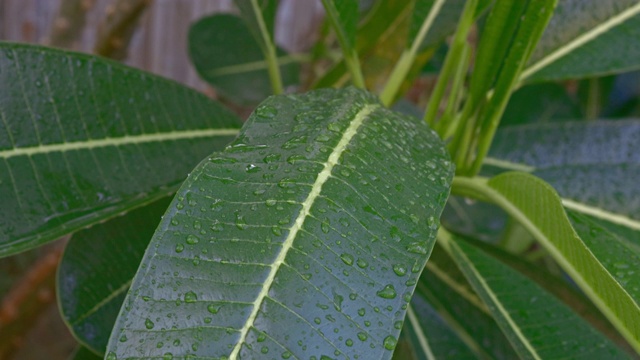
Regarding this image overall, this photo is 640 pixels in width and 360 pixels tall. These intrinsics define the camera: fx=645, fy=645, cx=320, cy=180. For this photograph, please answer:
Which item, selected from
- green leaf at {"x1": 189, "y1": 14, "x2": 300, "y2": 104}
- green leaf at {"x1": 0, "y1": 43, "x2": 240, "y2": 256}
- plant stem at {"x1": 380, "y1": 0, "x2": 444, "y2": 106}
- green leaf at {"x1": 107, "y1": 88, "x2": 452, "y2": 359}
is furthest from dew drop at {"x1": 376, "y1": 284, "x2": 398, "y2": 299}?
green leaf at {"x1": 189, "y1": 14, "x2": 300, "y2": 104}

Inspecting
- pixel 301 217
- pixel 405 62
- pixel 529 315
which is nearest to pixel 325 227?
pixel 301 217

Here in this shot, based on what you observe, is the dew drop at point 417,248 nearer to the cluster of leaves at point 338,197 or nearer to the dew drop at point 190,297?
the cluster of leaves at point 338,197

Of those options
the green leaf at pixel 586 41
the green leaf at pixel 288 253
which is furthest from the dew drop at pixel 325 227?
the green leaf at pixel 586 41

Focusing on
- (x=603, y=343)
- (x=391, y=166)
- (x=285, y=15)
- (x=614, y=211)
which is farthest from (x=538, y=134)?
(x=285, y=15)

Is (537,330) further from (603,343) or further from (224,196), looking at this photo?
(224,196)

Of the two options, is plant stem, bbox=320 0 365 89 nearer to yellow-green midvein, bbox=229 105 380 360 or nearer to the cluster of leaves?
the cluster of leaves

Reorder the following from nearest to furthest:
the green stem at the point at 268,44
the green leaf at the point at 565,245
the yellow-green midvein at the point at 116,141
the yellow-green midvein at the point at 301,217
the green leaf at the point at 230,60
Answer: the yellow-green midvein at the point at 301,217
the green leaf at the point at 565,245
the yellow-green midvein at the point at 116,141
the green stem at the point at 268,44
the green leaf at the point at 230,60

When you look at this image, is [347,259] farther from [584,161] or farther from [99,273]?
[584,161]
